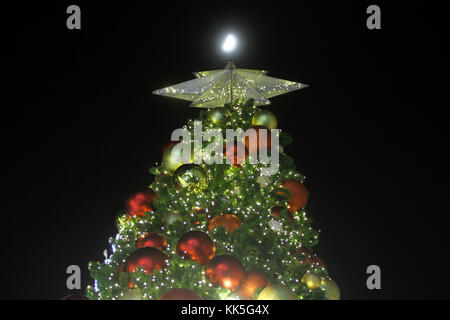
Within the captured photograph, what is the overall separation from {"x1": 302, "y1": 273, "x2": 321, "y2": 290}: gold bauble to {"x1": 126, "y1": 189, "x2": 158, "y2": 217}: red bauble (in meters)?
1.50

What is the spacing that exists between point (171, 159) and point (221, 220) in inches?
33.0

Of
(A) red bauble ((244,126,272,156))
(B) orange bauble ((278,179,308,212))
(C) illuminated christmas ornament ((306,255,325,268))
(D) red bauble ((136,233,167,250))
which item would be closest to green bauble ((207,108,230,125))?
(A) red bauble ((244,126,272,156))

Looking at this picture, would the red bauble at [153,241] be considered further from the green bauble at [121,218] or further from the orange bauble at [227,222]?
the green bauble at [121,218]

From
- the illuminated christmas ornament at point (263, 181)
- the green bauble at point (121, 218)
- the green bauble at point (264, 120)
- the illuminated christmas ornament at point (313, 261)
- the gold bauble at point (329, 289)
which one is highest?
the green bauble at point (264, 120)

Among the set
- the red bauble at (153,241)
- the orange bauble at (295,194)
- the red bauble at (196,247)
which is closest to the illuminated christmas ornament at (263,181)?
the orange bauble at (295,194)

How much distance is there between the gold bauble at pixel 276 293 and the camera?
251 centimetres

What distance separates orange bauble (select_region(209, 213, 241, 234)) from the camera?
310 centimetres

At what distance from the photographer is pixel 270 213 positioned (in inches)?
129

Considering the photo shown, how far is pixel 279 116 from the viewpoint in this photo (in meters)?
5.57

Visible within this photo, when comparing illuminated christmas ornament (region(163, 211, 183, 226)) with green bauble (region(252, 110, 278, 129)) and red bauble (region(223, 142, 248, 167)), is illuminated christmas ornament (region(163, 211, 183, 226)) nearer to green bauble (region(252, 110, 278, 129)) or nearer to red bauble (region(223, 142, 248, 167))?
red bauble (region(223, 142, 248, 167))

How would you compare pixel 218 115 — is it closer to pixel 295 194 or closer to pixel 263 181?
pixel 263 181

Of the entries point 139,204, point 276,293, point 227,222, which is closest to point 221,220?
point 227,222

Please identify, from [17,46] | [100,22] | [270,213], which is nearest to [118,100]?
[100,22]

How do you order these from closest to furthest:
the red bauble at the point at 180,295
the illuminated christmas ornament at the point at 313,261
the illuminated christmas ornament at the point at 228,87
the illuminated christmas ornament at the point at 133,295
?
the red bauble at the point at 180,295 < the illuminated christmas ornament at the point at 133,295 < the illuminated christmas ornament at the point at 313,261 < the illuminated christmas ornament at the point at 228,87
